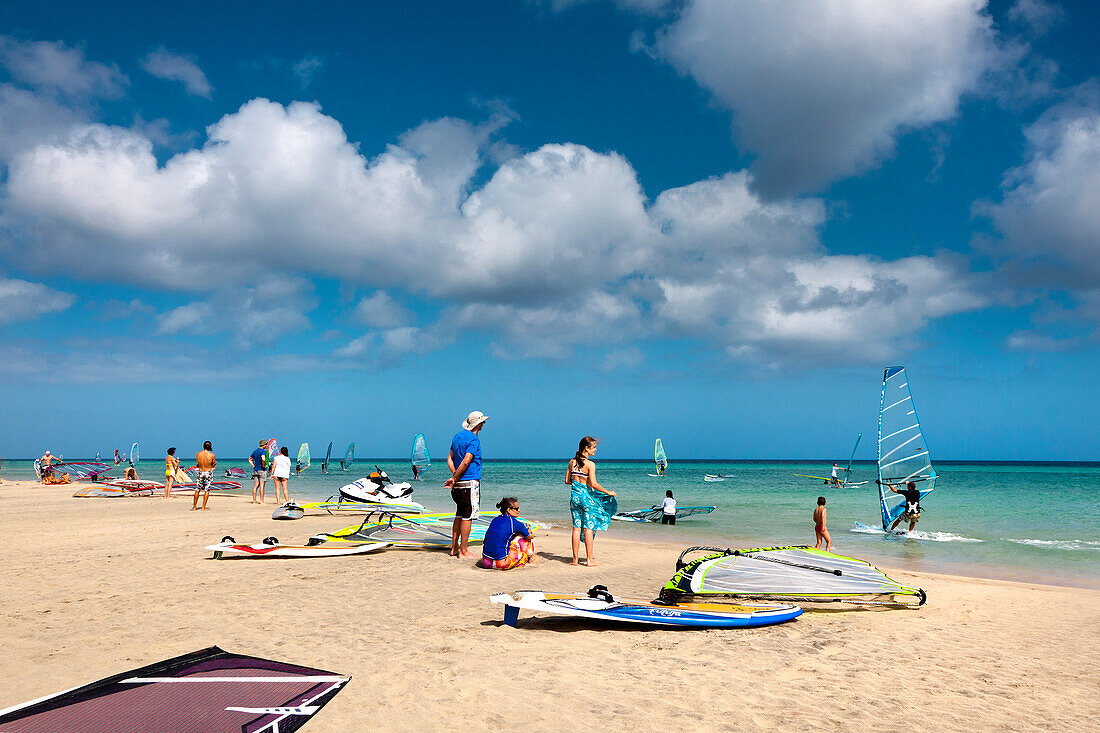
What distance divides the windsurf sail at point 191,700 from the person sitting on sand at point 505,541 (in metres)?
3.61

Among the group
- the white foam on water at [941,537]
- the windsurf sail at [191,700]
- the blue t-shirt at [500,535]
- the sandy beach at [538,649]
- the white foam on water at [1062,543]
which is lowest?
the white foam on water at [941,537]

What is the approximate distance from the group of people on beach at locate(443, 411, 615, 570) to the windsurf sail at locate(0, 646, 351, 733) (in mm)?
3666

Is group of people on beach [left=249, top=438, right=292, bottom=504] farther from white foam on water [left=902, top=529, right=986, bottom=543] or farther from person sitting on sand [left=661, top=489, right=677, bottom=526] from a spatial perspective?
white foam on water [left=902, top=529, right=986, bottom=543]

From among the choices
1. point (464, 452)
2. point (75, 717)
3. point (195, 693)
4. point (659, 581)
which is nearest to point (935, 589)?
point (659, 581)

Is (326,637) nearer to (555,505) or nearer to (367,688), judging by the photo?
(367,688)

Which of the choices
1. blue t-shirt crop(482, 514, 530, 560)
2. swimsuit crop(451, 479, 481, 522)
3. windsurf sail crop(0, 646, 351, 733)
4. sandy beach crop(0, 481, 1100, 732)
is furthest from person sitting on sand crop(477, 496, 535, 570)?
windsurf sail crop(0, 646, 351, 733)

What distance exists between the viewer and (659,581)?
7.34 metres

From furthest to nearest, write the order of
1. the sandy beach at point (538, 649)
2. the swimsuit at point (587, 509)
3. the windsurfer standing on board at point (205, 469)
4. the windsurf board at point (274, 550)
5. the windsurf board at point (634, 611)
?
the windsurfer standing on board at point (205, 469) → the windsurf board at point (274, 550) → the swimsuit at point (587, 509) → the windsurf board at point (634, 611) → the sandy beach at point (538, 649)

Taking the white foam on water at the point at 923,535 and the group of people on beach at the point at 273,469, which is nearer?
the white foam on water at the point at 923,535

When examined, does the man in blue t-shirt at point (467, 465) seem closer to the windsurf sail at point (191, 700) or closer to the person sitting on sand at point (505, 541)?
the person sitting on sand at point (505, 541)

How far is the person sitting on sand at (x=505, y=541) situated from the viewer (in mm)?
7281

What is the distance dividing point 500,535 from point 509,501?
0.42 metres

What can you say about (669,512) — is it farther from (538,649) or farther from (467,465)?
(538,649)

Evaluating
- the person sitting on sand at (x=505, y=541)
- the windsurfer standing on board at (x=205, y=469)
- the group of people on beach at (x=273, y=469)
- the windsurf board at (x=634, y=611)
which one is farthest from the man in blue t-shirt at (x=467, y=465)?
the windsurfer standing on board at (x=205, y=469)
